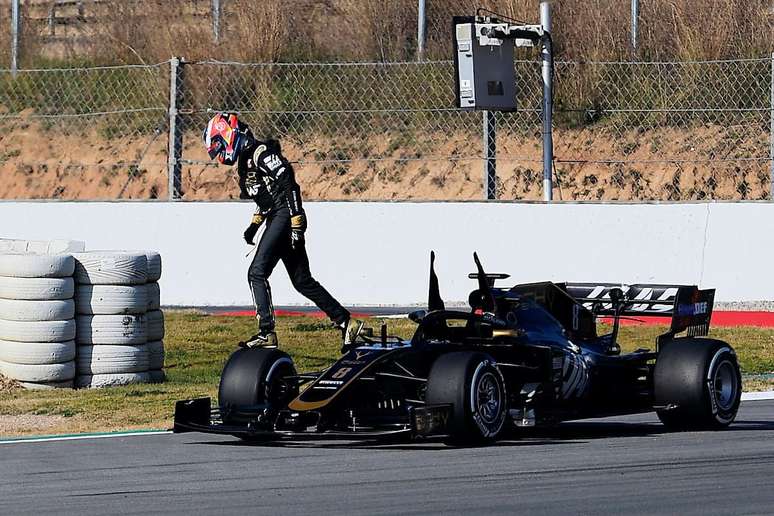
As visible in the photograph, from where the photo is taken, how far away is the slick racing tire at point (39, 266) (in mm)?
11086

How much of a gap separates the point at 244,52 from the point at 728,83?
24.2 feet

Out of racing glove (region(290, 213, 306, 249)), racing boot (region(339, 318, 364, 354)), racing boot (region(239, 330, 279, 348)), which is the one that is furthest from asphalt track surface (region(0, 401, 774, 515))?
racing glove (region(290, 213, 306, 249))

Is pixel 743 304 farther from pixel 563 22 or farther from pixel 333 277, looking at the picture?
pixel 563 22

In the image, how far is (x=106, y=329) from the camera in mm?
11180

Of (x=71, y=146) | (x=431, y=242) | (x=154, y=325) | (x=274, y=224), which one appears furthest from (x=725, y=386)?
(x=71, y=146)

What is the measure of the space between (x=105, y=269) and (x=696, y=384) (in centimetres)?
457

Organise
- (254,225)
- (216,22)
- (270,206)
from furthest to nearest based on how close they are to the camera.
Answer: (216,22), (254,225), (270,206)

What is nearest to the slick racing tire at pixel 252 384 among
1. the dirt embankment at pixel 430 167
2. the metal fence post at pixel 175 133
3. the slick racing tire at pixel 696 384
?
the slick racing tire at pixel 696 384

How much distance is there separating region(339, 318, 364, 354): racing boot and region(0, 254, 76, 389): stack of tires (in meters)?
1.89

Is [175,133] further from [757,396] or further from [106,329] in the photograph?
[757,396]

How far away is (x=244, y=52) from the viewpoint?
894 inches

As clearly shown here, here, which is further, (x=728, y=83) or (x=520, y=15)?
(x=520, y=15)

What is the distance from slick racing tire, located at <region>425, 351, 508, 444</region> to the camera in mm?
7805

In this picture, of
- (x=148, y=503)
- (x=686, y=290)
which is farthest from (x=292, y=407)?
(x=686, y=290)
